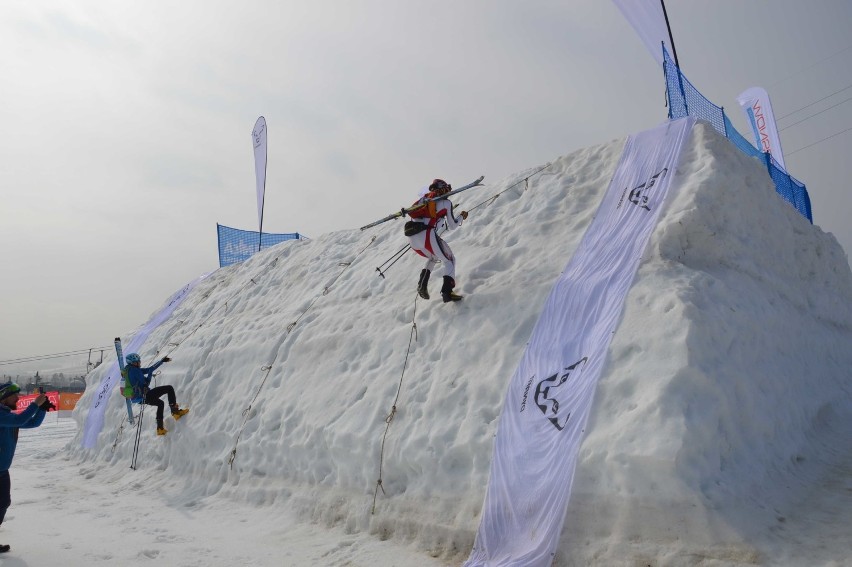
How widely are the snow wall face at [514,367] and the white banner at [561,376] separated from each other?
139 mm

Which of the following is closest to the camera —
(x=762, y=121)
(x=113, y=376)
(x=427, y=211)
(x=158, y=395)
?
(x=427, y=211)

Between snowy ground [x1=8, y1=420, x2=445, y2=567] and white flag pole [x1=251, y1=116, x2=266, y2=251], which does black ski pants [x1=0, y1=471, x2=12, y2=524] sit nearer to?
snowy ground [x1=8, y1=420, x2=445, y2=567]

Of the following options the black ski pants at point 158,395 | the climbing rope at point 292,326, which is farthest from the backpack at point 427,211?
the black ski pants at point 158,395

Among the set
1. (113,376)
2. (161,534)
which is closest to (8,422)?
(161,534)

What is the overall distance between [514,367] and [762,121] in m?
14.5

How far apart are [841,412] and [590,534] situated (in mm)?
3918

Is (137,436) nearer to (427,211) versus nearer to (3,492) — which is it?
(3,492)

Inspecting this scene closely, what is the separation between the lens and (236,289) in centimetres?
1237

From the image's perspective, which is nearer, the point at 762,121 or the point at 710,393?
the point at 710,393

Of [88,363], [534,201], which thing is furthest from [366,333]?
[88,363]

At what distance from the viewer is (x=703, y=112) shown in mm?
8867

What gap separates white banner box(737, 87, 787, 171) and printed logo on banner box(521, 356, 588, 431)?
13.9 meters

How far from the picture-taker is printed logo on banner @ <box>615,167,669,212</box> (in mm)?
6379

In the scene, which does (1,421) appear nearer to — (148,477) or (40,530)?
(40,530)
